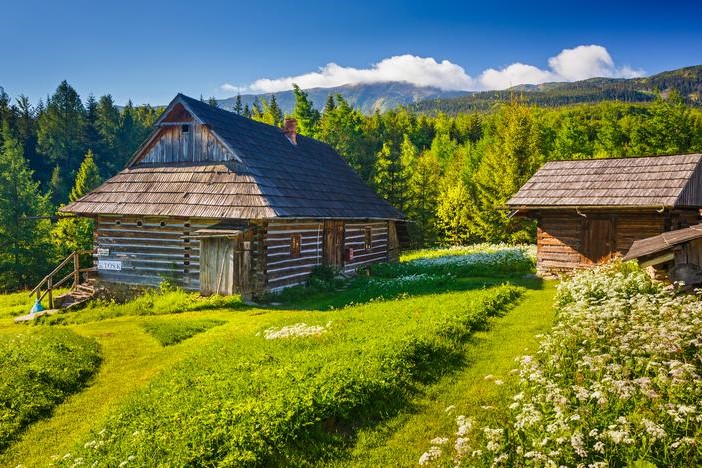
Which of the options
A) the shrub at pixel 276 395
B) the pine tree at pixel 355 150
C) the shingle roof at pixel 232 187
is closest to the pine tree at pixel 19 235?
the shingle roof at pixel 232 187

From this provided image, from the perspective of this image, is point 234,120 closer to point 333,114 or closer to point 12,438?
point 12,438

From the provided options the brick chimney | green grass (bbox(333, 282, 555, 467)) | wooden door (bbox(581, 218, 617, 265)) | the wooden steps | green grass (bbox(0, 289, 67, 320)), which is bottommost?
green grass (bbox(0, 289, 67, 320))

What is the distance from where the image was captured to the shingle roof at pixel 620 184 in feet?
60.7

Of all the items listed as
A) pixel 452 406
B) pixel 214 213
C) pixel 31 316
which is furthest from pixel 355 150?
pixel 452 406

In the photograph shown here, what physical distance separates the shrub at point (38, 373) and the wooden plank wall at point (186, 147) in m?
9.93

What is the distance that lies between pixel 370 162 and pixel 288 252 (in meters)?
24.3

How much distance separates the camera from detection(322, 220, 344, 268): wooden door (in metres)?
21.1

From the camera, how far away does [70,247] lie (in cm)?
3584

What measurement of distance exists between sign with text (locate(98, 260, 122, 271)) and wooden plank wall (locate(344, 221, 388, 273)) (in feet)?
32.0

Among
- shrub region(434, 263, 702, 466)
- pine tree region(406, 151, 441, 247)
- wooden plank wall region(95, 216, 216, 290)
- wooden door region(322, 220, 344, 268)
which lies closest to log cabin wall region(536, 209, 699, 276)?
wooden door region(322, 220, 344, 268)

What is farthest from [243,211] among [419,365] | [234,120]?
[419,365]

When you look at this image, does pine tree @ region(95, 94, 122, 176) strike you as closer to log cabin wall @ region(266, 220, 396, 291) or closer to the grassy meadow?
log cabin wall @ region(266, 220, 396, 291)

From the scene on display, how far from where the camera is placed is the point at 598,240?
770 inches

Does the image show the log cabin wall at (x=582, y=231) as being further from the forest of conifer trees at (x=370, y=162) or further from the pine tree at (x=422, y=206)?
the pine tree at (x=422, y=206)
